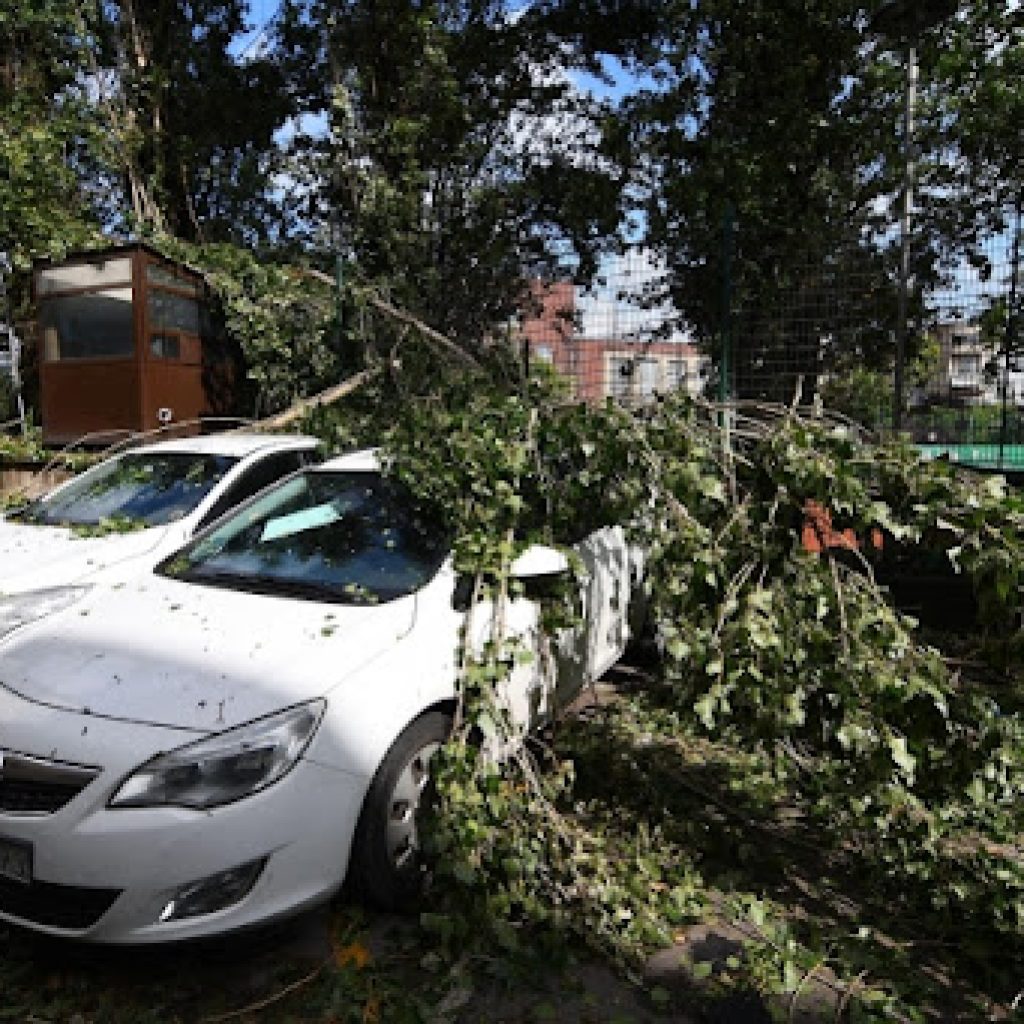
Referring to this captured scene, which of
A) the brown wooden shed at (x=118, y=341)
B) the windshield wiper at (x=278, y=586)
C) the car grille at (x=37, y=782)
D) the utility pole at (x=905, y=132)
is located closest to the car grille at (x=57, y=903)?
the car grille at (x=37, y=782)

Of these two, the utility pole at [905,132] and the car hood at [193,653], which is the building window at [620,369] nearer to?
the utility pole at [905,132]

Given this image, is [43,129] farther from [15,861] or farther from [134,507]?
[15,861]

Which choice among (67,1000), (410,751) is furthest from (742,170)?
(67,1000)

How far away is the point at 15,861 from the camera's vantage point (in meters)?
2.44

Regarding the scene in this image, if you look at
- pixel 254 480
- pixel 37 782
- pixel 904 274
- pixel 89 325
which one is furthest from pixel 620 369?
pixel 89 325

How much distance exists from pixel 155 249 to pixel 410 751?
34.5ft

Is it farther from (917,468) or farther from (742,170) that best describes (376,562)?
(742,170)

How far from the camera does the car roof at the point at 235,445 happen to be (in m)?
5.76

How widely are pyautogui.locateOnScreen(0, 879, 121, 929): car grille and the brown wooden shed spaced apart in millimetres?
9765

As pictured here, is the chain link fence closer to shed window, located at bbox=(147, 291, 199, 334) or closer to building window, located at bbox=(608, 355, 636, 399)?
building window, located at bbox=(608, 355, 636, 399)

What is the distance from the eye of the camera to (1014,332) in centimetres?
568

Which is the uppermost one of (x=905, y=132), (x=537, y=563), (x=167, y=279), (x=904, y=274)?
(x=905, y=132)

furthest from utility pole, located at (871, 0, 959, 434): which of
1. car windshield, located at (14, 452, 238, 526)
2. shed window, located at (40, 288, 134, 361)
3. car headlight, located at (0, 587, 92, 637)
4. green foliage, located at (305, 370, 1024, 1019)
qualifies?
shed window, located at (40, 288, 134, 361)

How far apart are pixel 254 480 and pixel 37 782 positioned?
3.34 meters
